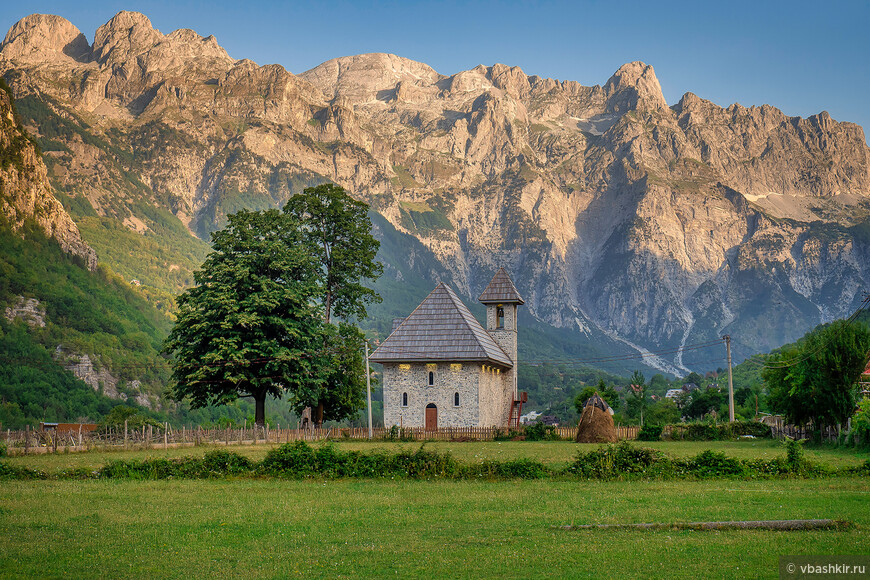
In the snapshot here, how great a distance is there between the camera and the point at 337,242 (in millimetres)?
56656

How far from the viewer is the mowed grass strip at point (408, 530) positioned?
12.7 meters

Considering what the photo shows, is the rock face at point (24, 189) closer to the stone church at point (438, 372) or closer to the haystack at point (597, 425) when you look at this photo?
the stone church at point (438, 372)

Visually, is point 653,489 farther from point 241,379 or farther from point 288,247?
point 288,247

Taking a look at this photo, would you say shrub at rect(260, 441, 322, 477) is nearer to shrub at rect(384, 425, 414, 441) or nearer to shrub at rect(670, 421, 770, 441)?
shrub at rect(384, 425, 414, 441)

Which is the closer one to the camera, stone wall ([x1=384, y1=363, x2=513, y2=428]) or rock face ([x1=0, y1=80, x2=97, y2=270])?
stone wall ([x1=384, y1=363, x2=513, y2=428])

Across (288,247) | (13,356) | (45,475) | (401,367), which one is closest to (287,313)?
(288,247)

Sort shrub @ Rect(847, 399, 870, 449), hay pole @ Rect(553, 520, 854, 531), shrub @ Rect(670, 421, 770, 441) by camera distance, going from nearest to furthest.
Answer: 1. hay pole @ Rect(553, 520, 854, 531)
2. shrub @ Rect(847, 399, 870, 449)
3. shrub @ Rect(670, 421, 770, 441)

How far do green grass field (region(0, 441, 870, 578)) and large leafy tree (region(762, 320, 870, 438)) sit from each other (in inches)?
693

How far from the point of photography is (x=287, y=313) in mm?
48781

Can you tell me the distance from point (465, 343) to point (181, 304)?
17.8 metres

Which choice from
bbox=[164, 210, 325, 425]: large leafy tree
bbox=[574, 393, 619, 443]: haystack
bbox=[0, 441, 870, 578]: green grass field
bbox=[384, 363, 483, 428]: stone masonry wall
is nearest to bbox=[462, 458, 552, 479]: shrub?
bbox=[0, 441, 870, 578]: green grass field

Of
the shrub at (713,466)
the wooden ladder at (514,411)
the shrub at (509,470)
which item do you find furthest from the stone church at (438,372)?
the shrub at (713,466)

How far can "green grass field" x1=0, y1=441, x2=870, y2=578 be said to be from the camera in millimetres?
12672

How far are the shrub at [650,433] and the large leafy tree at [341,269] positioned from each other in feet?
57.9
